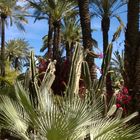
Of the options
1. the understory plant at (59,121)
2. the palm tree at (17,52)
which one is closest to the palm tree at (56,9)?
the understory plant at (59,121)

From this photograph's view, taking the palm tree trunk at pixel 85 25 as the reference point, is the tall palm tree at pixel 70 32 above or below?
below

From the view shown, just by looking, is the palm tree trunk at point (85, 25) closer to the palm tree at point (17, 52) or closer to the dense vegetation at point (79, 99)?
the dense vegetation at point (79, 99)

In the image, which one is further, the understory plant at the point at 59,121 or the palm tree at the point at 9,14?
the palm tree at the point at 9,14

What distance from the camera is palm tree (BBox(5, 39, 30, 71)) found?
5131cm

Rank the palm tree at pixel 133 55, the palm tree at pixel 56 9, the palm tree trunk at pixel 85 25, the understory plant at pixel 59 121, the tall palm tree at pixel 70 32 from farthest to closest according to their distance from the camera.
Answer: the tall palm tree at pixel 70 32
the palm tree at pixel 56 9
the palm tree trunk at pixel 85 25
the palm tree at pixel 133 55
the understory plant at pixel 59 121

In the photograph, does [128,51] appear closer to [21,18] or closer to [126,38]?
[126,38]

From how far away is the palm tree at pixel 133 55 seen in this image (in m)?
9.67

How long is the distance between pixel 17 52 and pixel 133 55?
42.4m

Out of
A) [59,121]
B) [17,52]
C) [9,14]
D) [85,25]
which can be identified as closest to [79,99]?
[59,121]

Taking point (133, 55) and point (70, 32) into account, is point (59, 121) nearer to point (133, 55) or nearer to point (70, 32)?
point (133, 55)

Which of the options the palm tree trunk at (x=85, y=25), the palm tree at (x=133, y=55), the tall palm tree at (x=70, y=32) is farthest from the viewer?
the tall palm tree at (x=70, y=32)

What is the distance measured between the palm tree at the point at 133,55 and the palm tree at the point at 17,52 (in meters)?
41.0

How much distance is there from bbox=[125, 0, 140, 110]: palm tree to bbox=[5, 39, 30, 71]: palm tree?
41.0 metres

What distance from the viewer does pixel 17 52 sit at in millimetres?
51562
